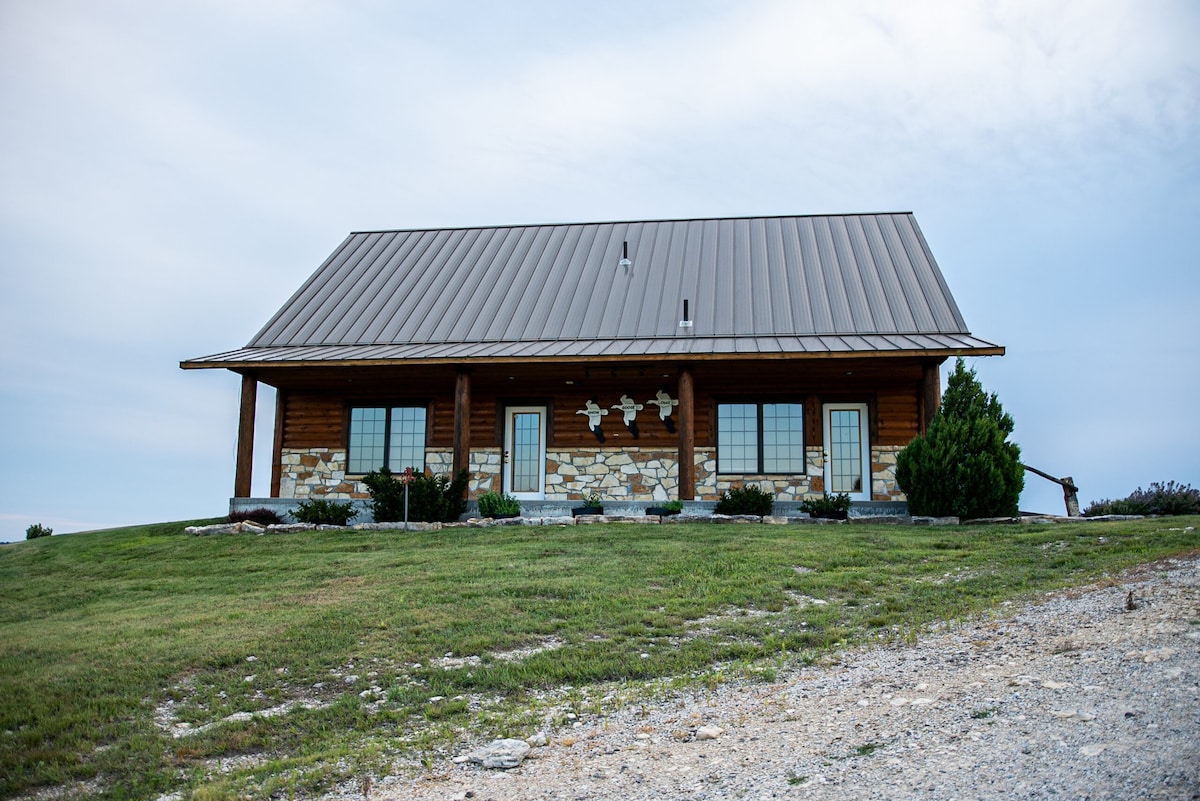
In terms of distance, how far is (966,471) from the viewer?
1516 cm

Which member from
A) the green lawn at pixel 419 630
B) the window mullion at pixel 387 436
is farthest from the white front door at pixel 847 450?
the window mullion at pixel 387 436

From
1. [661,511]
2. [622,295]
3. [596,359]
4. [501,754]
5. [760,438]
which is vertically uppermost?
[622,295]

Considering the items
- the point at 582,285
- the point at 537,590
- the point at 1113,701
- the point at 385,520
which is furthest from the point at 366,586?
the point at 582,285

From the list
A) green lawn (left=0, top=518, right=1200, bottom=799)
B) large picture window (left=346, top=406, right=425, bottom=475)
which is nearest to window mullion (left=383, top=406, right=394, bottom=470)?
large picture window (left=346, top=406, right=425, bottom=475)

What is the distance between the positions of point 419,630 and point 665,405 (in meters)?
11.0

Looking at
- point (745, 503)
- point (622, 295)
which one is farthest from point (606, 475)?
point (622, 295)

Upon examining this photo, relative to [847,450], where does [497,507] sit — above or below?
below

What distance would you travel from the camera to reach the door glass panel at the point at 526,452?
62.9ft

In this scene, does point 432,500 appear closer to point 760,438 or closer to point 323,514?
point 323,514

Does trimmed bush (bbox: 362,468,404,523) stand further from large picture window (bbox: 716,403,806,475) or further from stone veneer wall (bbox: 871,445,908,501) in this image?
stone veneer wall (bbox: 871,445,908,501)

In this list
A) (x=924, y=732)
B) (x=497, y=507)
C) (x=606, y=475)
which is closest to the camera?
(x=924, y=732)

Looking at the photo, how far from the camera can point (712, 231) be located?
75.8 ft

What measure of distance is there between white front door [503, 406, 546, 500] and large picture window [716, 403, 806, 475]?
11.3 ft

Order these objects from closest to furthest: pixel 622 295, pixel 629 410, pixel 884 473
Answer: pixel 884 473 < pixel 629 410 < pixel 622 295
